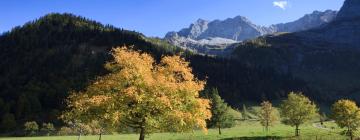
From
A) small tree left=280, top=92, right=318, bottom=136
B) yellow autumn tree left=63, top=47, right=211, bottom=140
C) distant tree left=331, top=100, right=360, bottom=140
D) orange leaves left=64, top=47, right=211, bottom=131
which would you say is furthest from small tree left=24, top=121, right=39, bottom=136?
orange leaves left=64, top=47, right=211, bottom=131

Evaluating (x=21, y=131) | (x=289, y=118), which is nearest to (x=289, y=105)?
(x=289, y=118)

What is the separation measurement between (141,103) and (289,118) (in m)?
77.6

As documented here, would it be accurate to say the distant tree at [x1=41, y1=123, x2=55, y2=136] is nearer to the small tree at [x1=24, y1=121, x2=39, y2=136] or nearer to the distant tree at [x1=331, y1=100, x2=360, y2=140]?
the small tree at [x1=24, y1=121, x2=39, y2=136]

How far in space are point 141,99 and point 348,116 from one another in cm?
6718

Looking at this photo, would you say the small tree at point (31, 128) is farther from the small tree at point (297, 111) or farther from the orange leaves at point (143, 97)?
the orange leaves at point (143, 97)

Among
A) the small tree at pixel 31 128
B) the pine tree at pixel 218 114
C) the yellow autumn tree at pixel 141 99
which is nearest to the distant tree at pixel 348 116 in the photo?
the pine tree at pixel 218 114

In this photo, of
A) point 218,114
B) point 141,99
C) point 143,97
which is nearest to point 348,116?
point 218,114

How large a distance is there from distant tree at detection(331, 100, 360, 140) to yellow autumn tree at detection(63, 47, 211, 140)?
59.5m

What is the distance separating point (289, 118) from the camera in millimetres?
106375

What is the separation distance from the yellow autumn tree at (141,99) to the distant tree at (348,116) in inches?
2344

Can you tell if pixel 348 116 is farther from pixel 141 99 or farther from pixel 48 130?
pixel 48 130

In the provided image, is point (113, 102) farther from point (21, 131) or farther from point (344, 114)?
point (21, 131)

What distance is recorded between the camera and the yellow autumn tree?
1409 inches

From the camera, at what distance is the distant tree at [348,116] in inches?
3435
